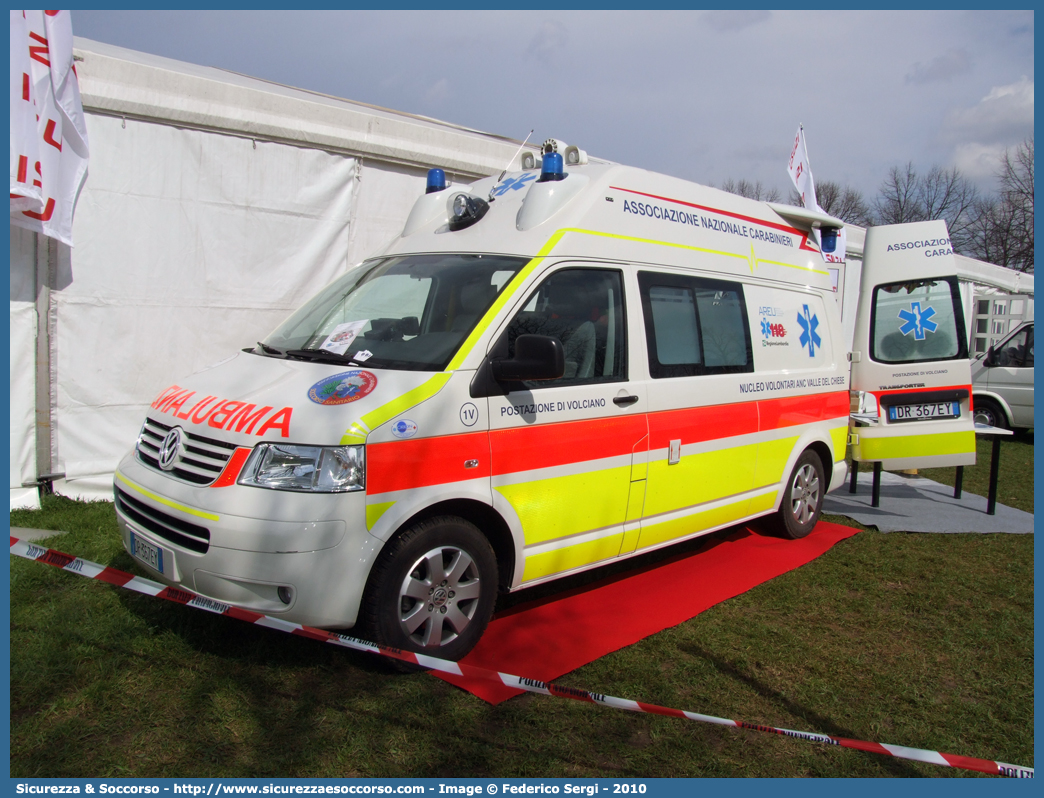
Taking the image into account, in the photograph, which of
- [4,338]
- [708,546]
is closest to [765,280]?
[708,546]

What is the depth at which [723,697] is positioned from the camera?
350 cm

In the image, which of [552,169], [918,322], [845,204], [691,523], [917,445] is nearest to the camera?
[552,169]

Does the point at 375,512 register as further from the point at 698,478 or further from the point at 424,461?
the point at 698,478

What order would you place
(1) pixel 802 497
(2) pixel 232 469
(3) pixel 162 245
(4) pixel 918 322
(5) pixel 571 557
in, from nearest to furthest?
(2) pixel 232 469 < (5) pixel 571 557 < (1) pixel 802 497 < (3) pixel 162 245 < (4) pixel 918 322

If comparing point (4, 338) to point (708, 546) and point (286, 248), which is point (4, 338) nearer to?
point (286, 248)

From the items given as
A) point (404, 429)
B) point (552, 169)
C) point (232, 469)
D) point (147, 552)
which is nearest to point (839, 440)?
point (552, 169)

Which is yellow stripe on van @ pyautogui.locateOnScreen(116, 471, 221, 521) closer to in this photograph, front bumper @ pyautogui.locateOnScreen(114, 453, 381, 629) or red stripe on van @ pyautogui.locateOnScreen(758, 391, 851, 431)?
front bumper @ pyautogui.locateOnScreen(114, 453, 381, 629)

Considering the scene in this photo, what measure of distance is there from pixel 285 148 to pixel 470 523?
481cm

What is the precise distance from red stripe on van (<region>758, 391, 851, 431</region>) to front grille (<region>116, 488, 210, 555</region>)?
3805 millimetres

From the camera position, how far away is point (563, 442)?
12.6ft

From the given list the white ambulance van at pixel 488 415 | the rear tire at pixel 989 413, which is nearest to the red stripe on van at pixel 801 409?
the white ambulance van at pixel 488 415

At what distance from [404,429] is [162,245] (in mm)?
4290

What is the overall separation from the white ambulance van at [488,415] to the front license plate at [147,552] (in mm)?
22

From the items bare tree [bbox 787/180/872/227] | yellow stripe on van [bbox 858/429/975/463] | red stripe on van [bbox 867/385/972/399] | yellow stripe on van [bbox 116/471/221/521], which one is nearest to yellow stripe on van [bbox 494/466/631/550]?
yellow stripe on van [bbox 116/471/221/521]
